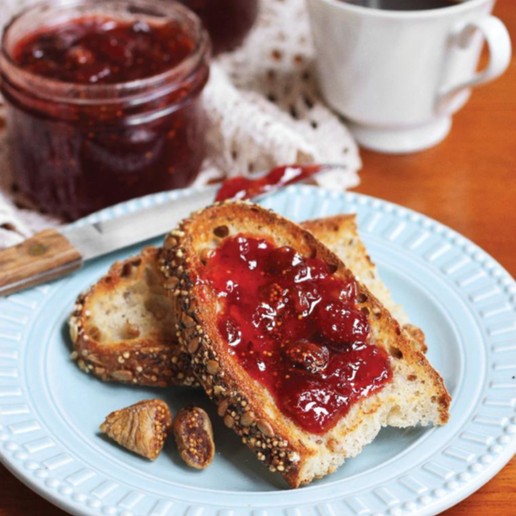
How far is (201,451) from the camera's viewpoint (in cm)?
187

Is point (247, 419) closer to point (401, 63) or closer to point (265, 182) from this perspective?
point (265, 182)

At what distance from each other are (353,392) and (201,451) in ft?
1.08

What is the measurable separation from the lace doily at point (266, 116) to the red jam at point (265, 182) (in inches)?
3.9

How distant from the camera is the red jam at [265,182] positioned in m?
2.65

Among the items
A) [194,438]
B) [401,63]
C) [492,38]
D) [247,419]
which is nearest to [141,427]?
[194,438]

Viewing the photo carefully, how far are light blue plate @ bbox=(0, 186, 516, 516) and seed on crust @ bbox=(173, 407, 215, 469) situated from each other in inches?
1.2

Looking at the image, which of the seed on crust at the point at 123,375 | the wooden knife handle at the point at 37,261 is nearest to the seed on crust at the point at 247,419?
the seed on crust at the point at 123,375

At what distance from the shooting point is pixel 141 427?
1.89 metres

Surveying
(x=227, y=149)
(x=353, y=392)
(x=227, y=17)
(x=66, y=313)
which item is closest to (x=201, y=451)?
(x=353, y=392)

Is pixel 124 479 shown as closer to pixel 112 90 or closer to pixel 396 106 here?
pixel 112 90

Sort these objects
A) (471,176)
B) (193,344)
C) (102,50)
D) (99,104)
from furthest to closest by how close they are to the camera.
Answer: (471,176) < (102,50) < (99,104) < (193,344)

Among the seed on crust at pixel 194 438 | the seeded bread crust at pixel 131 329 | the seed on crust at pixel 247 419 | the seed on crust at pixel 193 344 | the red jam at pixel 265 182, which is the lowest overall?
the red jam at pixel 265 182

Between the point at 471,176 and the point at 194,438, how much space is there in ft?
5.20

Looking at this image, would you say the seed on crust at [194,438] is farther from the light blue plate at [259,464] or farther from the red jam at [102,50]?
the red jam at [102,50]
